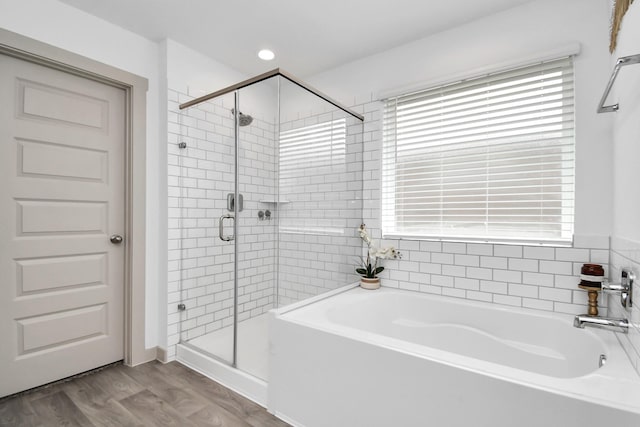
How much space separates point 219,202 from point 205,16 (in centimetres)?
134

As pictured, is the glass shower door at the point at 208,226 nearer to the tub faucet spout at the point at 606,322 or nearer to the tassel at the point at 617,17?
the tub faucet spout at the point at 606,322

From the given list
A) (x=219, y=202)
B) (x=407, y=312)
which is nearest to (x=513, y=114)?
(x=407, y=312)

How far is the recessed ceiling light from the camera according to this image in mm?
2689

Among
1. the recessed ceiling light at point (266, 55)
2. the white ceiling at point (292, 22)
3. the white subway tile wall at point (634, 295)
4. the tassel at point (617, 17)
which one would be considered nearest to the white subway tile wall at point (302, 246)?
the white subway tile wall at point (634, 295)

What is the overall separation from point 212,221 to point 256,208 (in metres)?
0.48

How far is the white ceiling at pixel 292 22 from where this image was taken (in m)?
2.08

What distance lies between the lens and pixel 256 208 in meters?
2.10

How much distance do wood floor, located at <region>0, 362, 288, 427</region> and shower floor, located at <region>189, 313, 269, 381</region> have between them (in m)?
0.18

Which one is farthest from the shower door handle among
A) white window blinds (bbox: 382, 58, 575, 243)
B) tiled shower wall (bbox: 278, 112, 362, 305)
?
white window blinds (bbox: 382, 58, 575, 243)

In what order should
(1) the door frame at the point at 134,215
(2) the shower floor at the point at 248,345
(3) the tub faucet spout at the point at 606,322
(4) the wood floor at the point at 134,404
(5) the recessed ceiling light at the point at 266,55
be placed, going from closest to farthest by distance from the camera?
1. (3) the tub faucet spout at the point at 606,322
2. (4) the wood floor at the point at 134,404
3. (2) the shower floor at the point at 248,345
4. (1) the door frame at the point at 134,215
5. (5) the recessed ceiling light at the point at 266,55

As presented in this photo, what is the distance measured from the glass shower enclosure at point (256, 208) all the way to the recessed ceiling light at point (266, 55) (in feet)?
2.20

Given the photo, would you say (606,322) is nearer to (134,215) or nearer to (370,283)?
(370,283)

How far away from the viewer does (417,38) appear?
2467mm

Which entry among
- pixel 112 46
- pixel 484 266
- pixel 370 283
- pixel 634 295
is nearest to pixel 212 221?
pixel 370 283
